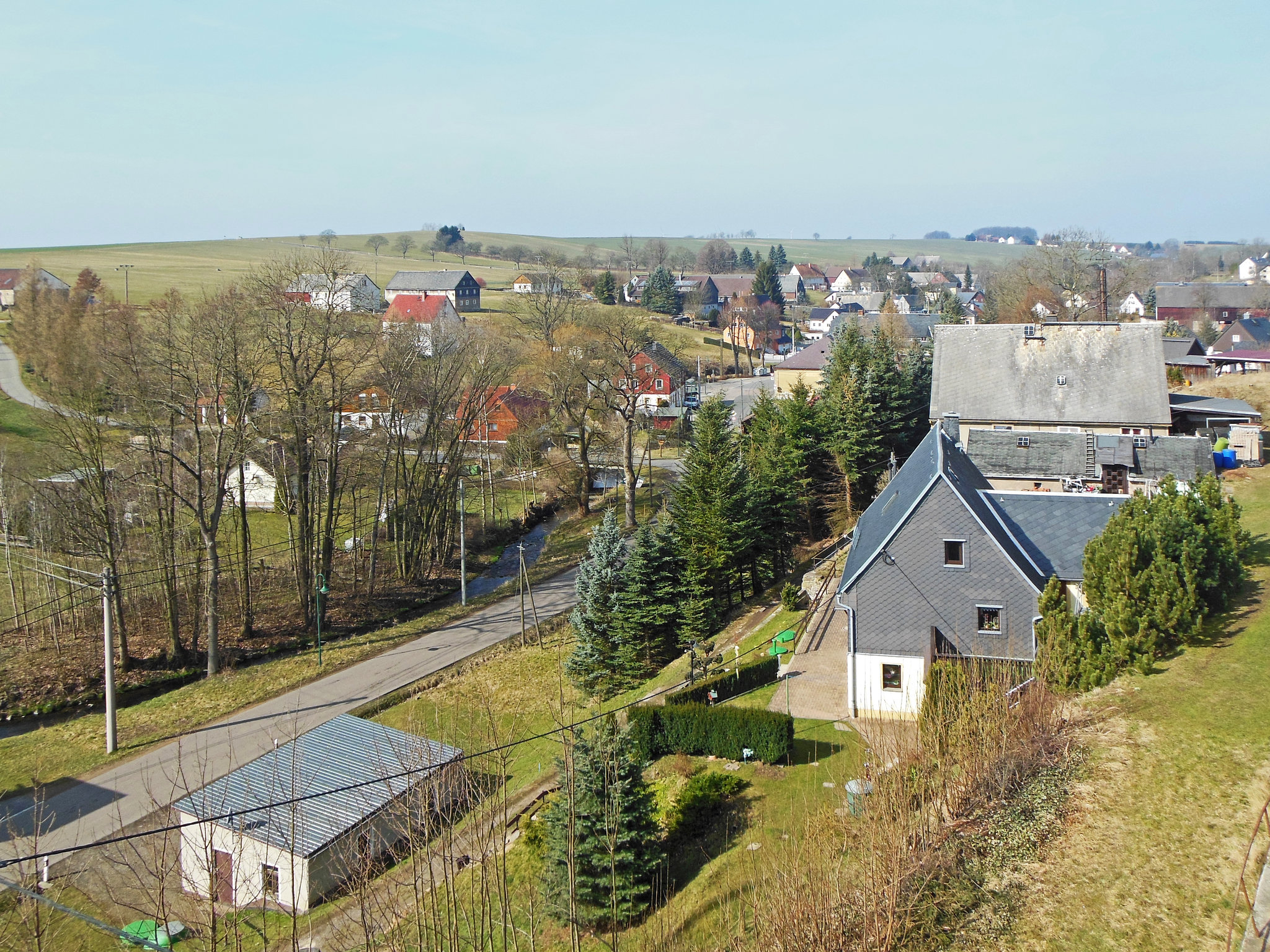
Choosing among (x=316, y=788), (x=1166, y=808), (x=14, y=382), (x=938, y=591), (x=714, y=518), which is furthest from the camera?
(x=14, y=382)

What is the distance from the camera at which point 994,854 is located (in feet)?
36.7

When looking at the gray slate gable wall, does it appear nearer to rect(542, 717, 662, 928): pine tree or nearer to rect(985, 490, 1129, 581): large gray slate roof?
rect(985, 490, 1129, 581): large gray slate roof

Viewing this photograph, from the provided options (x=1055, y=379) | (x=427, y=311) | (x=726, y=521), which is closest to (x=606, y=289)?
(x=427, y=311)

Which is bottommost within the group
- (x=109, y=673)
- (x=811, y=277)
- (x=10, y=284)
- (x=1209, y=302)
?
(x=109, y=673)

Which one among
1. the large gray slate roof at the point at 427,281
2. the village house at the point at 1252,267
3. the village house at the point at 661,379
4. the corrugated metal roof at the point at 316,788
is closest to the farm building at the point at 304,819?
the corrugated metal roof at the point at 316,788

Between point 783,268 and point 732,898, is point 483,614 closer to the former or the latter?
point 732,898

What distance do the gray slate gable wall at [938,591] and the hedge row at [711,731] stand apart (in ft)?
10.5

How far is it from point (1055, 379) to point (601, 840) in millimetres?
28309

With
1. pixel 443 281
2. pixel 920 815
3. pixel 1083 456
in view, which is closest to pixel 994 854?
pixel 920 815

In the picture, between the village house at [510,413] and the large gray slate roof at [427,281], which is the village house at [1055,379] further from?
the large gray slate roof at [427,281]

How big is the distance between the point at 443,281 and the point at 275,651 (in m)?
72.8

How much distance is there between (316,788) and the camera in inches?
639

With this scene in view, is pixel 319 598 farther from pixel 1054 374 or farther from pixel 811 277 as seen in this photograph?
pixel 811 277

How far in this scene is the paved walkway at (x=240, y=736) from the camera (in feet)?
59.0
